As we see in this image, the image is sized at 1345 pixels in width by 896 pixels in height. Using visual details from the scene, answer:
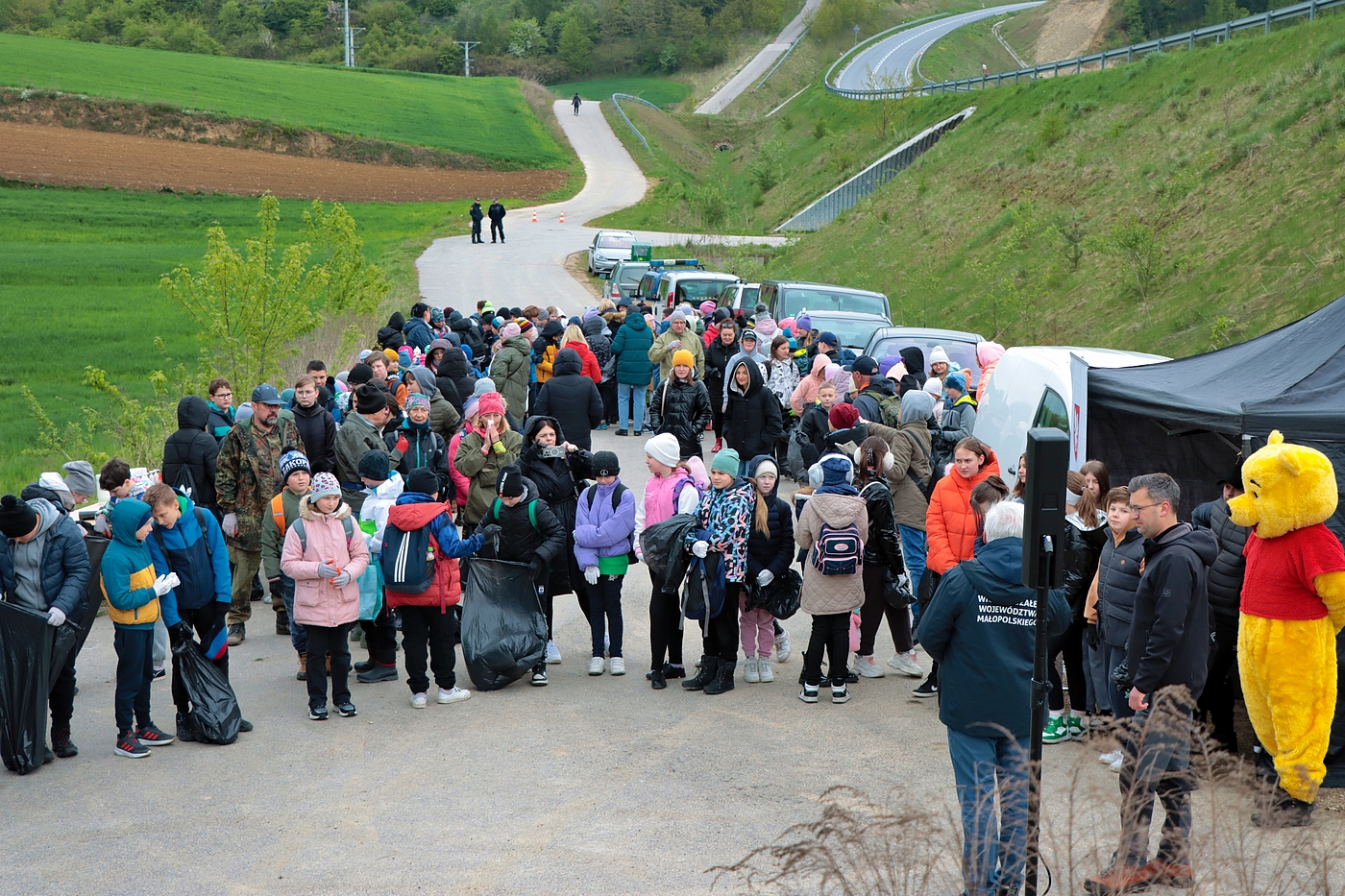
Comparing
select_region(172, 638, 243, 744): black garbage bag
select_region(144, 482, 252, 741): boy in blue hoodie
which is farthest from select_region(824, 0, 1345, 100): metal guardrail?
select_region(172, 638, 243, 744): black garbage bag

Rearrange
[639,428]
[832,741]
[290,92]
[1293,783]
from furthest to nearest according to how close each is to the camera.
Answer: [290,92]
[639,428]
[832,741]
[1293,783]

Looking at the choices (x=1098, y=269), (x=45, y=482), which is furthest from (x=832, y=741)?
(x=1098, y=269)

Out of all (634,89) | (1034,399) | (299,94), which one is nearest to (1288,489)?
(1034,399)

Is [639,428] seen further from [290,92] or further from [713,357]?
[290,92]

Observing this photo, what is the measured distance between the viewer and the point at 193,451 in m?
10.0

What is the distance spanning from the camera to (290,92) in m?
84.0

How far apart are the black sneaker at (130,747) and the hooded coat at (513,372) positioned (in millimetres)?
8428

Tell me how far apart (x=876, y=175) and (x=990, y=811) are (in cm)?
4512

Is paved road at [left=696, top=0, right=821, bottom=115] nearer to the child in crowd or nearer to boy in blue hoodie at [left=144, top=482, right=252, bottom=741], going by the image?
the child in crowd

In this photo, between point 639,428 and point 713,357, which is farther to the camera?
point 639,428

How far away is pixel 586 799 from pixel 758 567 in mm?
2302

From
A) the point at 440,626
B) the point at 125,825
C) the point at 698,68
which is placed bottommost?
the point at 125,825

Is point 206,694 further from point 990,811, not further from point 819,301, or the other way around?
point 819,301

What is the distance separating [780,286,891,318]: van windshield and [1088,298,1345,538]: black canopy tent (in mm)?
11001
